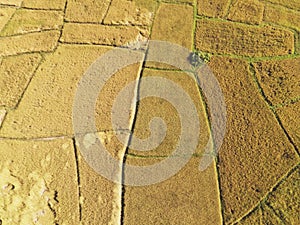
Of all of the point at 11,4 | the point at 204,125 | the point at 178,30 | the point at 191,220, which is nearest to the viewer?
the point at 191,220

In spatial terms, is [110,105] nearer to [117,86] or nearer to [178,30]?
[117,86]

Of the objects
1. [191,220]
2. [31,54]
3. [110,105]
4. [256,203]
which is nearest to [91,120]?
[110,105]

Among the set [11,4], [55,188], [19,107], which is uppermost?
[11,4]

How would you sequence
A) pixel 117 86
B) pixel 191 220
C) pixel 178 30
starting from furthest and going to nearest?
pixel 178 30 < pixel 117 86 < pixel 191 220

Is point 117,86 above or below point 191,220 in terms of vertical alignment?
above

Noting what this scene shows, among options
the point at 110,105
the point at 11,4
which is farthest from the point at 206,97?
the point at 11,4

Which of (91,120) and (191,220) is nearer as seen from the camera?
(191,220)
